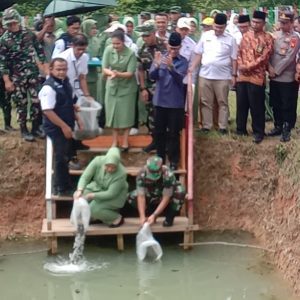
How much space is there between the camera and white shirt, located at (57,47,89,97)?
9047 millimetres

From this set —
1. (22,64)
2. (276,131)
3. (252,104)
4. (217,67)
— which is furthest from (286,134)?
(22,64)

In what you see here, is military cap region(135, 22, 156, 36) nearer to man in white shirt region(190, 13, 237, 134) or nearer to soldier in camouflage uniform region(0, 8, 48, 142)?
man in white shirt region(190, 13, 237, 134)

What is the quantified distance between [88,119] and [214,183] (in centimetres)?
187

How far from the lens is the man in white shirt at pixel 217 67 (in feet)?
31.6

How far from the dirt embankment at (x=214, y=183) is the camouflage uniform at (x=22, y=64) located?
0.53 metres

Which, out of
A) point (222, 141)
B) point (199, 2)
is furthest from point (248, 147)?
point (199, 2)

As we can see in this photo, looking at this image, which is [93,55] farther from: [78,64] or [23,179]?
[23,179]

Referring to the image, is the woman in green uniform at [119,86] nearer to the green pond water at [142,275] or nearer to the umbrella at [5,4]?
the green pond water at [142,275]

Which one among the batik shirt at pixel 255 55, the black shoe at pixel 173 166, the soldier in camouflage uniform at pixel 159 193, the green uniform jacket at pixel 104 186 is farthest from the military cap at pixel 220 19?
the green uniform jacket at pixel 104 186

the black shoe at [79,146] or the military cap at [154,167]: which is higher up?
the black shoe at [79,146]

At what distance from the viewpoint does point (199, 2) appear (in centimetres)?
2225

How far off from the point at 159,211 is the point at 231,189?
136 centimetres

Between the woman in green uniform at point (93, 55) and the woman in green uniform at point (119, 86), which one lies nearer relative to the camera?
the woman in green uniform at point (119, 86)

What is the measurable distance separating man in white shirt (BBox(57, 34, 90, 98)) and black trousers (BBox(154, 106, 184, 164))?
92cm
